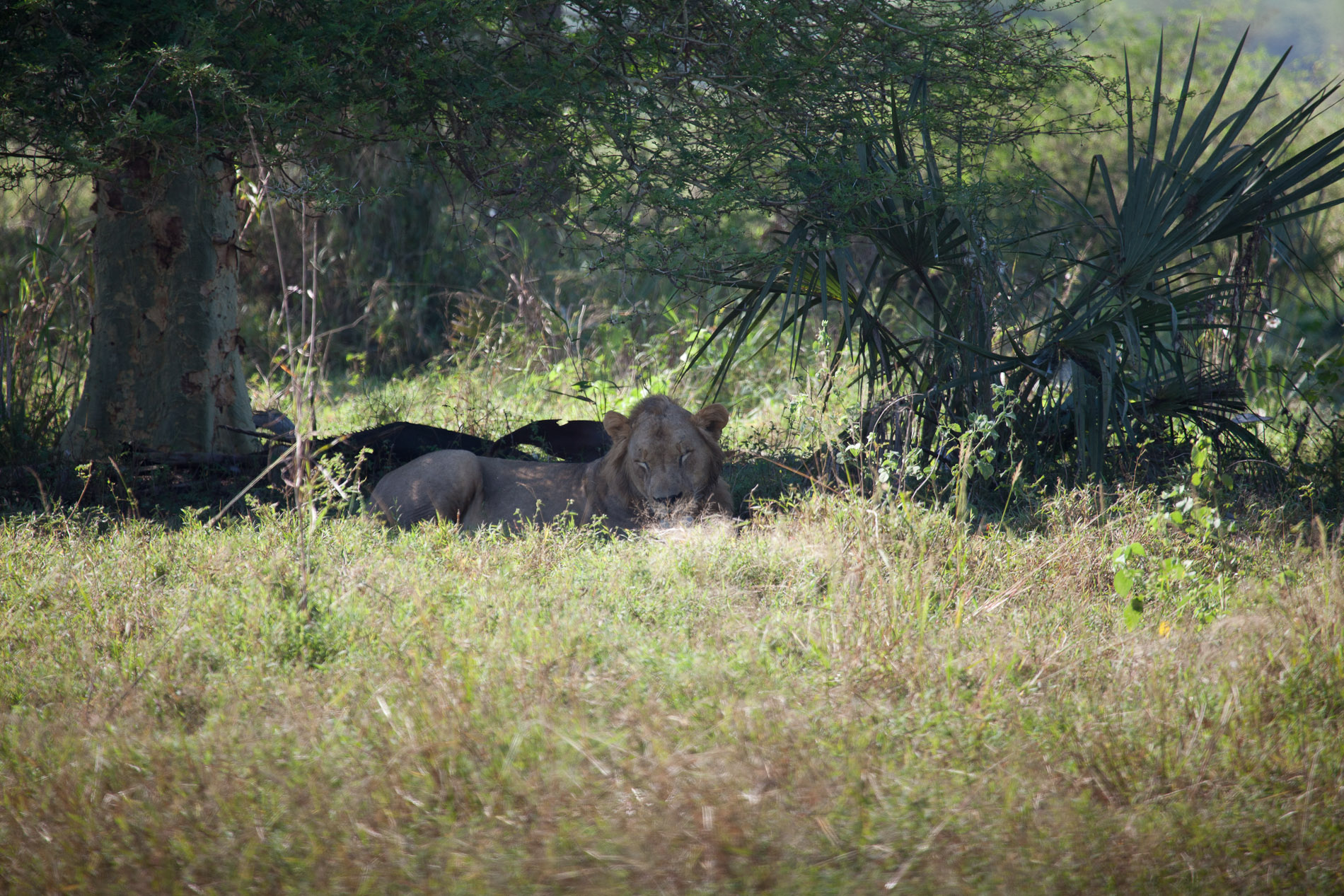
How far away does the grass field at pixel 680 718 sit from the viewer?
2.69m

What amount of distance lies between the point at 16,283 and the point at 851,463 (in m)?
9.18

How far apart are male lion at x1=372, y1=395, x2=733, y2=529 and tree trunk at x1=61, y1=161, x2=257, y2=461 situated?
1886mm

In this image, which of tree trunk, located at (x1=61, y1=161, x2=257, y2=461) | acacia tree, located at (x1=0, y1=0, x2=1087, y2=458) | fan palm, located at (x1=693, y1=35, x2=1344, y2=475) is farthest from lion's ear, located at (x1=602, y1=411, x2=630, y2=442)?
tree trunk, located at (x1=61, y1=161, x2=257, y2=461)

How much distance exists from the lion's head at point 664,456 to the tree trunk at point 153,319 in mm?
3124

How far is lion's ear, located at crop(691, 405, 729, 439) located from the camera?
6285mm

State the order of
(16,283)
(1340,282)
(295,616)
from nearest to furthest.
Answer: (295,616), (1340,282), (16,283)

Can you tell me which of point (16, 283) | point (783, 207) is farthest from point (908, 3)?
point (16, 283)

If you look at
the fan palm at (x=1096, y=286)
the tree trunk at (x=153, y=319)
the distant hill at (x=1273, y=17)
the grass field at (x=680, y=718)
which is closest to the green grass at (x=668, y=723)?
the grass field at (x=680, y=718)

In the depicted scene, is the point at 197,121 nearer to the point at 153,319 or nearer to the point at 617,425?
the point at 153,319

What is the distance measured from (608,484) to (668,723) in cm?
331

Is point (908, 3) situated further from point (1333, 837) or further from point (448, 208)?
point (448, 208)

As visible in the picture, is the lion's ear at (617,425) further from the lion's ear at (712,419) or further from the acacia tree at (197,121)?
the acacia tree at (197,121)

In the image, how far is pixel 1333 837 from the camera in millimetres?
2811

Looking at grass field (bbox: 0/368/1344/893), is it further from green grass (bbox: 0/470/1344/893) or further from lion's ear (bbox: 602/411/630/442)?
lion's ear (bbox: 602/411/630/442)
